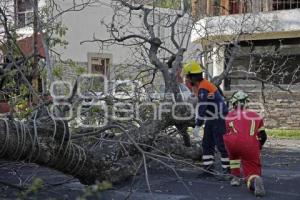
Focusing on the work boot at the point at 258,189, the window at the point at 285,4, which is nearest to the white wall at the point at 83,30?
the window at the point at 285,4

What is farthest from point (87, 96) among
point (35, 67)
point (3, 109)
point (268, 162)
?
point (268, 162)

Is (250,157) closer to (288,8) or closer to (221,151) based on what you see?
(221,151)

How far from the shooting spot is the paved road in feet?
22.3

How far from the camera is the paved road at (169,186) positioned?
268 inches

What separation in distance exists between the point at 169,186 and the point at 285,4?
11619 millimetres

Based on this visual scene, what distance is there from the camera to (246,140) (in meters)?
7.08

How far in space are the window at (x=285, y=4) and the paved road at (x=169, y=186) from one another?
9238 millimetres

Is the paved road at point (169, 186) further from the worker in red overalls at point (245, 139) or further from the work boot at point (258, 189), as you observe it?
the worker in red overalls at point (245, 139)

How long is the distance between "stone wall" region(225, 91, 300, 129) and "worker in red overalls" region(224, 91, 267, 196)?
9.47 meters

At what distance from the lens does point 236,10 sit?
18391mm

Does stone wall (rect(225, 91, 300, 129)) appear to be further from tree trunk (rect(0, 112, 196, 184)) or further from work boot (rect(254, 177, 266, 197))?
tree trunk (rect(0, 112, 196, 184))

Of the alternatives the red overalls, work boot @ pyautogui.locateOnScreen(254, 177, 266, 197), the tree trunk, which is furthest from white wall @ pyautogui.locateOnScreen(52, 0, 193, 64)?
work boot @ pyautogui.locateOnScreen(254, 177, 266, 197)

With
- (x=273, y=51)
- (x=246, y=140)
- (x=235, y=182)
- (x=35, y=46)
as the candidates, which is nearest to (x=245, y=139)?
(x=246, y=140)

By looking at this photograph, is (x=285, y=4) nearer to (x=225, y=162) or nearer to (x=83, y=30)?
(x=83, y=30)
